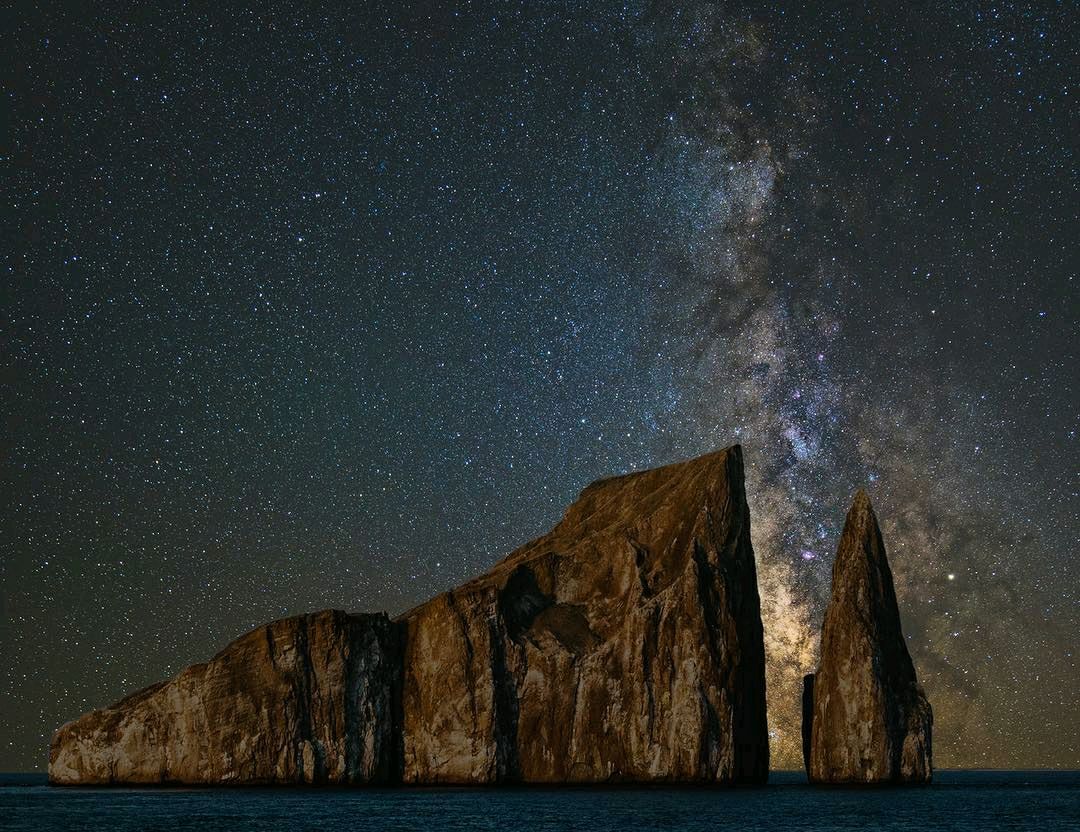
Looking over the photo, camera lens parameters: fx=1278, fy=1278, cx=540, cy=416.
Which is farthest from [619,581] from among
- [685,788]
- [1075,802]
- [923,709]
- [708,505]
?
[1075,802]

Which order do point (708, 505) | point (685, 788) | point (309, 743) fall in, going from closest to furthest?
point (685, 788) < point (309, 743) < point (708, 505)

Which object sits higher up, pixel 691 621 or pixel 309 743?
pixel 691 621

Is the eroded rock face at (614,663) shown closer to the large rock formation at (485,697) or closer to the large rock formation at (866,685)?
the large rock formation at (485,697)

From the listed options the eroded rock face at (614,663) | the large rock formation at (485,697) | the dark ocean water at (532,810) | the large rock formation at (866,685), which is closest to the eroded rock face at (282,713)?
the large rock formation at (485,697)

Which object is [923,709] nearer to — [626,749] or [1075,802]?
[1075,802]

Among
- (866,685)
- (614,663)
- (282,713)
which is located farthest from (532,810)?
(282,713)

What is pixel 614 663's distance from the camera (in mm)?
94125

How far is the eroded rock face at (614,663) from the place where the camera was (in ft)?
298

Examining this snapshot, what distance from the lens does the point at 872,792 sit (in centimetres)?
8325

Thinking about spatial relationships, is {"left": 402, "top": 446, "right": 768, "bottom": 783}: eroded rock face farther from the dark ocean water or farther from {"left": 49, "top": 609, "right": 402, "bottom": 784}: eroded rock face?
the dark ocean water

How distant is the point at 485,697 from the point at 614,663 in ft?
32.9

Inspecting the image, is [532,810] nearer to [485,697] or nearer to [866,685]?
[485,697]

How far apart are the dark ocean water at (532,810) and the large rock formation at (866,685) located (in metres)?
2.57

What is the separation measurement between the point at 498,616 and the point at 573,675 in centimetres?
754
